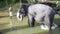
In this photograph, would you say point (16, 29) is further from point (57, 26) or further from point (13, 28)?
point (57, 26)

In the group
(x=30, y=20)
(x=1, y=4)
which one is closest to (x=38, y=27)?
(x=30, y=20)

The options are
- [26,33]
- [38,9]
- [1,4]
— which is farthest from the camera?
[1,4]

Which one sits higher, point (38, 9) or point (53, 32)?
point (38, 9)

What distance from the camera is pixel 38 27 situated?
49.5 ft

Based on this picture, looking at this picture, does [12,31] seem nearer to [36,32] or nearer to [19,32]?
[19,32]

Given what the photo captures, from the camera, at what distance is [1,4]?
92.3ft

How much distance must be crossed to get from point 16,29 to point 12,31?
1.74 ft

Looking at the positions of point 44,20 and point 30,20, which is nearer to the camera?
point 44,20

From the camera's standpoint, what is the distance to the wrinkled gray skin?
14.1m

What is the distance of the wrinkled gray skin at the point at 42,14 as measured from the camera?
14086 mm

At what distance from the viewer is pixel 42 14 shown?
1438cm

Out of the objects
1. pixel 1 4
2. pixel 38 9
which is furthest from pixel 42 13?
pixel 1 4

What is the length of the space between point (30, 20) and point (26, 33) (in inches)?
80.8

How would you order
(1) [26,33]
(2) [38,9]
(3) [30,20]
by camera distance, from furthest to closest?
1. (3) [30,20]
2. (2) [38,9]
3. (1) [26,33]
